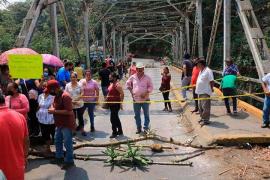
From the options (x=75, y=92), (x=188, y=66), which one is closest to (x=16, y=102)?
(x=75, y=92)

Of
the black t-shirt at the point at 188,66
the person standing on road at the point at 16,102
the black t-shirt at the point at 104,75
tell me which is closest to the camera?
the person standing on road at the point at 16,102

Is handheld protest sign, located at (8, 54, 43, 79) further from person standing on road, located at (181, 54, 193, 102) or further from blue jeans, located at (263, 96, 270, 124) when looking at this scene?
person standing on road, located at (181, 54, 193, 102)

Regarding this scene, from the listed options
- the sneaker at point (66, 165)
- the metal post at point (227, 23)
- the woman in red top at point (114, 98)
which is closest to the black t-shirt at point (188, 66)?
the metal post at point (227, 23)

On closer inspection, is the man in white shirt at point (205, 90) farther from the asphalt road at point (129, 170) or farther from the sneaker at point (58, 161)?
the sneaker at point (58, 161)

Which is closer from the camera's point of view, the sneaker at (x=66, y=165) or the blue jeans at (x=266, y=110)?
the sneaker at (x=66, y=165)

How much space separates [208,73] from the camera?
33.6 ft

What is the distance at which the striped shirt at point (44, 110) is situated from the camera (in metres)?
8.49

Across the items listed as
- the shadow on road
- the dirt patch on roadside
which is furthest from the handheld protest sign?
the dirt patch on roadside

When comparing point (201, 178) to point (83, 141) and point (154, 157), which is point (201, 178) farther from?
point (83, 141)

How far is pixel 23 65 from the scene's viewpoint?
335 inches

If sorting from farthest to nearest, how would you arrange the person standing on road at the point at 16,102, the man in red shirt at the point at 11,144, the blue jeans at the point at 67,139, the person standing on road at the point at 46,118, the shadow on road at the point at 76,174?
the person standing on road at the point at 46,118, the blue jeans at the point at 67,139, the person standing on road at the point at 16,102, the shadow on road at the point at 76,174, the man in red shirt at the point at 11,144

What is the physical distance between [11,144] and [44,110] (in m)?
4.11

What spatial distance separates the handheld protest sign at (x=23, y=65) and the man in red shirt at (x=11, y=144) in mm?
4056

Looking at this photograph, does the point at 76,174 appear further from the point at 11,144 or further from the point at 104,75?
the point at 104,75
